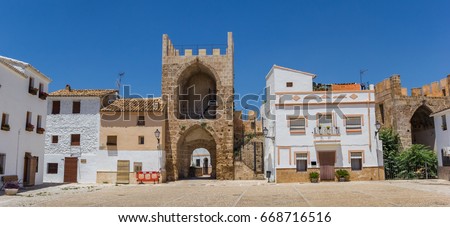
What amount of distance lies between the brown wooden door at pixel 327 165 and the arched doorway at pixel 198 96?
43.4 feet

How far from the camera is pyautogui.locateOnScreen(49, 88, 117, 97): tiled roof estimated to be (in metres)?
34.0

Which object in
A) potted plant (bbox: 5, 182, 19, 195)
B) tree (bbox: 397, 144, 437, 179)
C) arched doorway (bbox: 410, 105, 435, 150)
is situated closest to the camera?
potted plant (bbox: 5, 182, 19, 195)

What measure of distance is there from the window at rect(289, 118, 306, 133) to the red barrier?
10.7 meters

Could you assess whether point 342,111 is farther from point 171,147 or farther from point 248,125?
point 171,147

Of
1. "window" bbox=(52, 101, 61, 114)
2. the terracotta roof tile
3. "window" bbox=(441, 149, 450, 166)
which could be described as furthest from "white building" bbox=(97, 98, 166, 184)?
"window" bbox=(441, 149, 450, 166)

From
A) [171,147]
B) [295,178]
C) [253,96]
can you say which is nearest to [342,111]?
[295,178]

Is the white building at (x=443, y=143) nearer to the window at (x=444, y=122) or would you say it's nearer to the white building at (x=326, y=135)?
the window at (x=444, y=122)

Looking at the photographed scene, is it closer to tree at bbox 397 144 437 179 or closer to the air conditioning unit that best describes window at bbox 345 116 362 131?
tree at bbox 397 144 437 179

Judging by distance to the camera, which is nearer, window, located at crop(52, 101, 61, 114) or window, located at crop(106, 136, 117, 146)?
window, located at crop(106, 136, 117, 146)

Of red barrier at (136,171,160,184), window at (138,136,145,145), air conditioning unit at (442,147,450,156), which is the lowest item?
red barrier at (136,171,160,184)

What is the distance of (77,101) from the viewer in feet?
112
